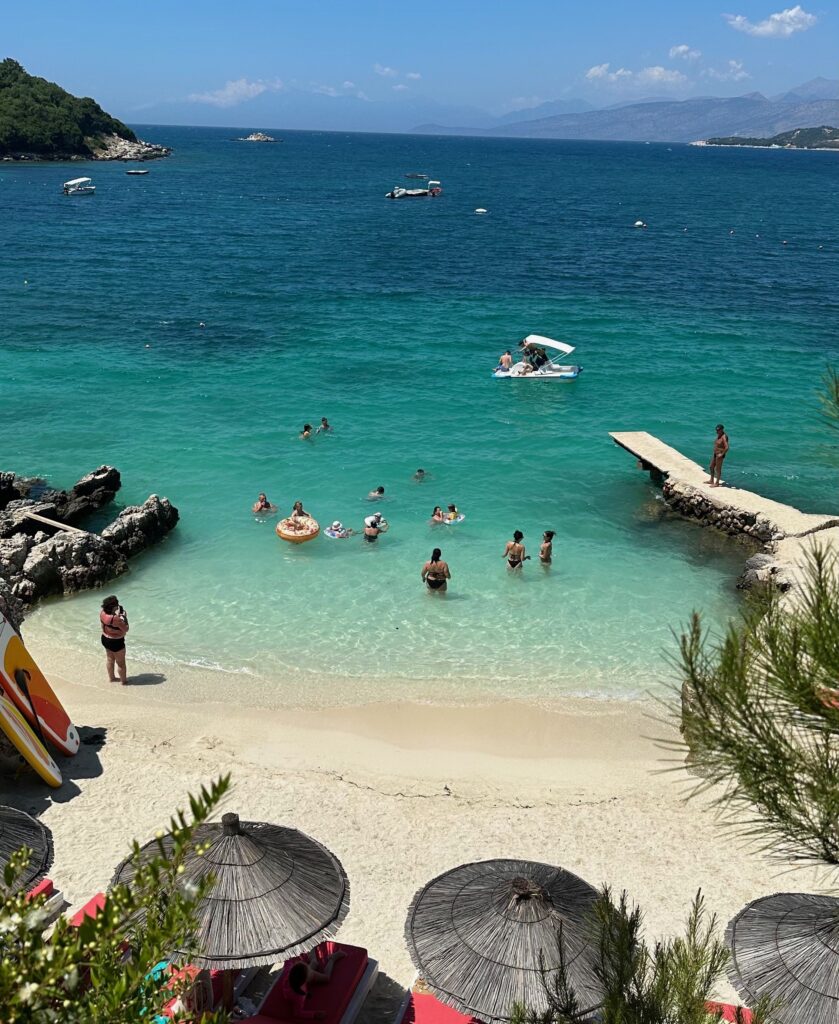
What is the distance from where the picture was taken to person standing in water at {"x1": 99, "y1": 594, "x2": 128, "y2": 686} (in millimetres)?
14453

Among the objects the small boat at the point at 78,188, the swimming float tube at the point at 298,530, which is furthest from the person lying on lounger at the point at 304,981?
the small boat at the point at 78,188

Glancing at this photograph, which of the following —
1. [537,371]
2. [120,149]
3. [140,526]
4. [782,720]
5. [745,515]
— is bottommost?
[140,526]

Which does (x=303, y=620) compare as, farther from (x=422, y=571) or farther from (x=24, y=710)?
(x=24, y=710)

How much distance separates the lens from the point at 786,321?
40.7 metres

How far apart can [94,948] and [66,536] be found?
15442mm

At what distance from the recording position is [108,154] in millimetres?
133875

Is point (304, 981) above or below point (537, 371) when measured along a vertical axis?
below

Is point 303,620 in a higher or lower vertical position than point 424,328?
lower

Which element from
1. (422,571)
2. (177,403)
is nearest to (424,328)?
(177,403)


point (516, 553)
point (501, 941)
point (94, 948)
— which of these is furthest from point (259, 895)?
point (516, 553)

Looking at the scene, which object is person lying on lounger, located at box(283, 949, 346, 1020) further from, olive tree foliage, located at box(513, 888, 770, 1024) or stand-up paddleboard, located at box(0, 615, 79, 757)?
stand-up paddleboard, located at box(0, 615, 79, 757)

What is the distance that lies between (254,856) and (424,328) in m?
32.5

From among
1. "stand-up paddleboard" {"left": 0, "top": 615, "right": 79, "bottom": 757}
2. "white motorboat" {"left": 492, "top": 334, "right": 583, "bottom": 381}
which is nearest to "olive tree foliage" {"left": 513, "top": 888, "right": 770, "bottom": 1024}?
"stand-up paddleboard" {"left": 0, "top": 615, "right": 79, "bottom": 757}

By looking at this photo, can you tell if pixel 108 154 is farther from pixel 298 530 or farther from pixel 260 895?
pixel 260 895
